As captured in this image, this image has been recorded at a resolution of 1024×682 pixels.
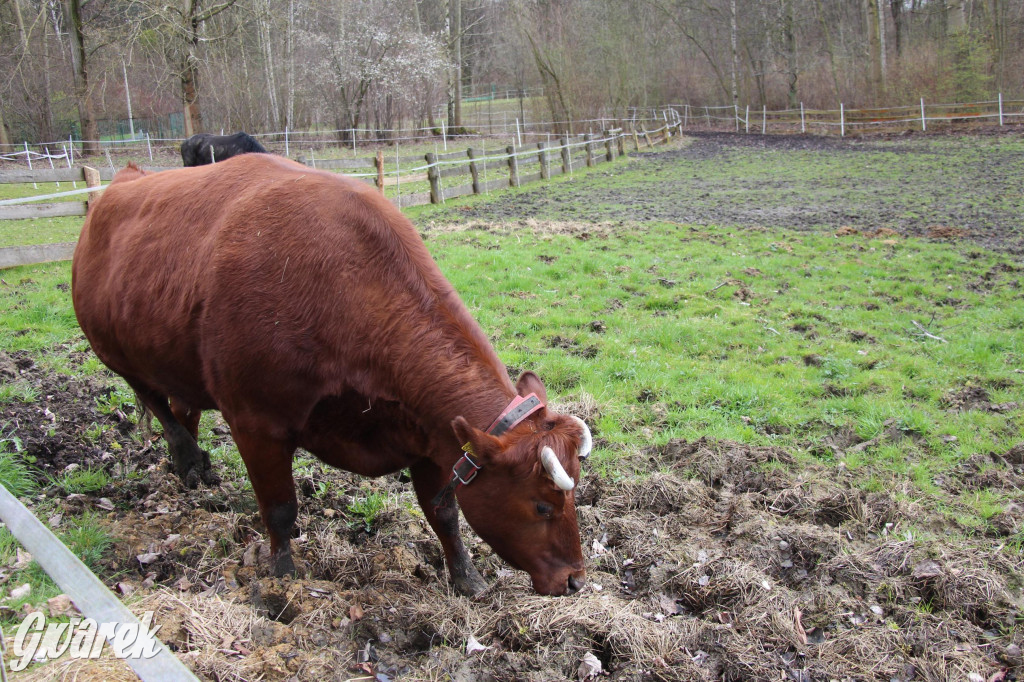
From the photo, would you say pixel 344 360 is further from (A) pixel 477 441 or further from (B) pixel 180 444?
(B) pixel 180 444

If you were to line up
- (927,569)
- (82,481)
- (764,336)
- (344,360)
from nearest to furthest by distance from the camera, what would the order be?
(344,360) → (927,569) → (82,481) → (764,336)

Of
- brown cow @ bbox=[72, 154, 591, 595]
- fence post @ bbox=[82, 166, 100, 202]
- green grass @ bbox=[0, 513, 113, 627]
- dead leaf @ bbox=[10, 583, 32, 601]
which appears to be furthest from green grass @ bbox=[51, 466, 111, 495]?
fence post @ bbox=[82, 166, 100, 202]

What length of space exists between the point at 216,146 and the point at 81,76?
73.1 ft

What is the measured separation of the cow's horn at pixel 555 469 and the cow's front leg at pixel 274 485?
1302 millimetres

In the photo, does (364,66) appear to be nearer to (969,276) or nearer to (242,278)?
(969,276)

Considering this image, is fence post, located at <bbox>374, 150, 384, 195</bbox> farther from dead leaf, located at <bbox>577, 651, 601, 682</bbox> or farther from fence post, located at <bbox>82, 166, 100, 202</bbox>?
dead leaf, located at <bbox>577, 651, 601, 682</bbox>

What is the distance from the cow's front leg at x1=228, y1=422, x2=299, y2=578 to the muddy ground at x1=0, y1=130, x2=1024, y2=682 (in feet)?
0.50

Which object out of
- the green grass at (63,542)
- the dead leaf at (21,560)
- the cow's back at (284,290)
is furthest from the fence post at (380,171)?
the dead leaf at (21,560)

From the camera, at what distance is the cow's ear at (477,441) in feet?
8.57

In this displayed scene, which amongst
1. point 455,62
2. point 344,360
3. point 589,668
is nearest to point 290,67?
point 455,62

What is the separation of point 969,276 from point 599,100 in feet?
89.7

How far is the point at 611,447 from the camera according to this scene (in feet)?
16.0

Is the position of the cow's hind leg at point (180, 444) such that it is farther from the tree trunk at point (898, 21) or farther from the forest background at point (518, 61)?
the tree trunk at point (898, 21)

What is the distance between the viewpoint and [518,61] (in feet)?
128
